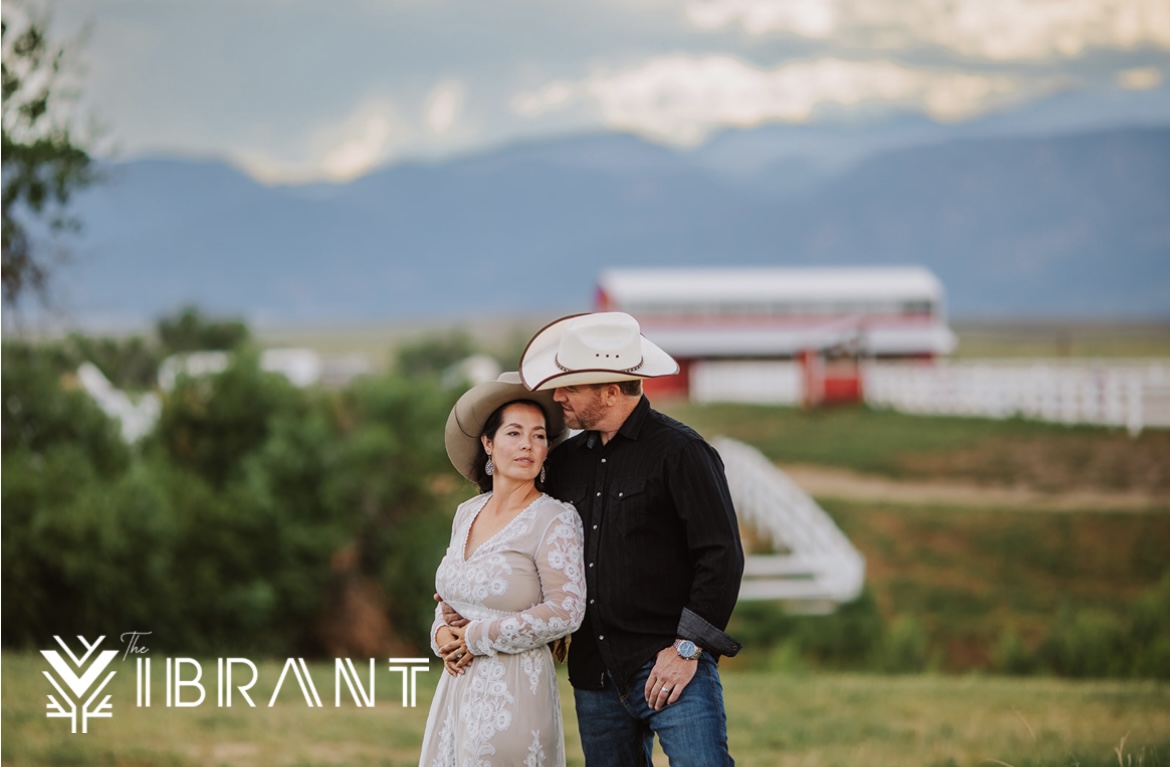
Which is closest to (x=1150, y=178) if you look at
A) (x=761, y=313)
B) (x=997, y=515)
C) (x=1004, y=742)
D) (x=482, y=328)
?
(x=482, y=328)

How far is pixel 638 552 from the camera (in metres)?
3.13

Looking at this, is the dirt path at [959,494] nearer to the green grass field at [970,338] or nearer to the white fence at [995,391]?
the white fence at [995,391]

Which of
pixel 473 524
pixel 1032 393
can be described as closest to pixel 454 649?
pixel 473 524

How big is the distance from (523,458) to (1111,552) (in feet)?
54.4

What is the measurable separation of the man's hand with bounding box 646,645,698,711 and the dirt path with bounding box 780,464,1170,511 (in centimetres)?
1715

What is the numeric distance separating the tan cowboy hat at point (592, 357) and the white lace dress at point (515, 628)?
0.32 meters

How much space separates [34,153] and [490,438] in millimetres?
8987

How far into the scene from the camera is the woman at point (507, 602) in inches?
121

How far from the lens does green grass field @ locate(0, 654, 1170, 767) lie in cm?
565

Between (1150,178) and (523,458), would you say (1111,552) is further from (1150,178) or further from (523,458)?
(1150,178)

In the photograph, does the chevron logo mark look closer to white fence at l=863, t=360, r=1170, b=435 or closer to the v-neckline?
the v-neckline

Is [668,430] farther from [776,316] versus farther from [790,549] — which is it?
[776,316]

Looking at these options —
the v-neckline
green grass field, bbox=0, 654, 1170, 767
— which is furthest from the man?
green grass field, bbox=0, 654, 1170, 767

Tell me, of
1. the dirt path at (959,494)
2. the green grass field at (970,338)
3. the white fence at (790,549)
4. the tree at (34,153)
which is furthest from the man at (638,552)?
the green grass field at (970,338)
